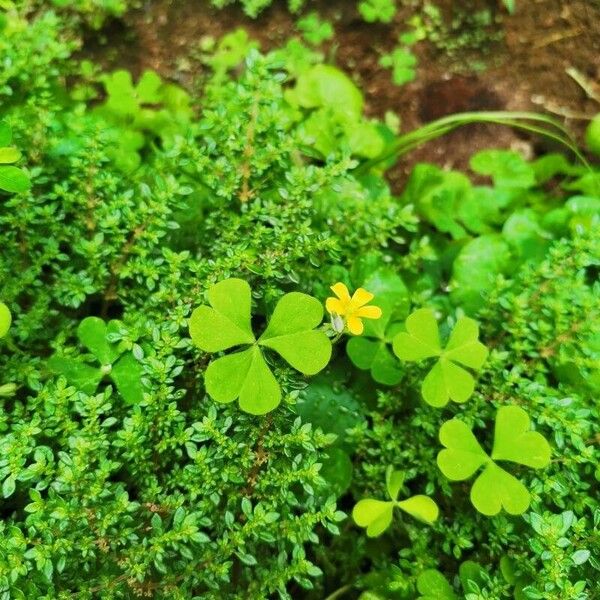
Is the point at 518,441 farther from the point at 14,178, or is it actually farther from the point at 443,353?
the point at 14,178

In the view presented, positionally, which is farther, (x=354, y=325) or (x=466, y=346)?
(x=466, y=346)

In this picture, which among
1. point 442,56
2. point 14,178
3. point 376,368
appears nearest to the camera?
point 14,178

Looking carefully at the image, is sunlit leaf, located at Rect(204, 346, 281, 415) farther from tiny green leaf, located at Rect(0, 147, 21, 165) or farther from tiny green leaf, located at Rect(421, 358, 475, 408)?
tiny green leaf, located at Rect(0, 147, 21, 165)

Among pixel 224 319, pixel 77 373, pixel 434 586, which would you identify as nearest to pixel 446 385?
pixel 434 586

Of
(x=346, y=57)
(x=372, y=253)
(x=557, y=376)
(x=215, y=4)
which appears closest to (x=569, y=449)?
(x=557, y=376)

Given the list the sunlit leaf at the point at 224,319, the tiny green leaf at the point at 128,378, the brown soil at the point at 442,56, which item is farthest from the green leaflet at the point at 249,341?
the brown soil at the point at 442,56

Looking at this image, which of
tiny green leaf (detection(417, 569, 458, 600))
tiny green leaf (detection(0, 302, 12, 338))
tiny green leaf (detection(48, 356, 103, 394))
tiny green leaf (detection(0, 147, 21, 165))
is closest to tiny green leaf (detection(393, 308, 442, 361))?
tiny green leaf (detection(417, 569, 458, 600))
